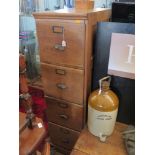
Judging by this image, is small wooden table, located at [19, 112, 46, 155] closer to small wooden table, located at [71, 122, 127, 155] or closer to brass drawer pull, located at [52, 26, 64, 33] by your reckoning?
small wooden table, located at [71, 122, 127, 155]

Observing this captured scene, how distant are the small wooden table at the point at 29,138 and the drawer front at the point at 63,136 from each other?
537 millimetres

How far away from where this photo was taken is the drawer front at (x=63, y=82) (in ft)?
3.71

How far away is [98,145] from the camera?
3.47ft

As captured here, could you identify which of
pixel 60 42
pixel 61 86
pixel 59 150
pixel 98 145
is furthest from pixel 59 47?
pixel 59 150

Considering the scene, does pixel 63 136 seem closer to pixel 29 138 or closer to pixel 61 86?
pixel 61 86

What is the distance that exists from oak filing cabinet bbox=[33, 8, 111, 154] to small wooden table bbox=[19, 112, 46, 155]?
1.32 feet

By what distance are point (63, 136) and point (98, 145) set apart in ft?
1.27

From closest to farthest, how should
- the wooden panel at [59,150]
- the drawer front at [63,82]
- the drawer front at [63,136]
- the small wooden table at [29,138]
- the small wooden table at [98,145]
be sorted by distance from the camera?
the small wooden table at [29,138] < the small wooden table at [98,145] < the drawer front at [63,82] < the drawer front at [63,136] < the wooden panel at [59,150]

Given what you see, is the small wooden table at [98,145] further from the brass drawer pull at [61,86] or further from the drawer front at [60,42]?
the drawer front at [60,42]

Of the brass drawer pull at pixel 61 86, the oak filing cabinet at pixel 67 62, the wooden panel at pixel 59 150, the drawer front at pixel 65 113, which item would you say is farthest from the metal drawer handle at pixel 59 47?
the wooden panel at pixel 59 150

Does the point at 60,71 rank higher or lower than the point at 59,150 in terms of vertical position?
higher

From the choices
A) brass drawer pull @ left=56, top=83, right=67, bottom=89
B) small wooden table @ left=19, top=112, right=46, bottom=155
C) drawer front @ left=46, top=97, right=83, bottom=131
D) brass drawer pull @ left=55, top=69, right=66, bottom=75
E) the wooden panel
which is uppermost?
brass drawer pull @ left=55, top=69, right=66, bottom=75

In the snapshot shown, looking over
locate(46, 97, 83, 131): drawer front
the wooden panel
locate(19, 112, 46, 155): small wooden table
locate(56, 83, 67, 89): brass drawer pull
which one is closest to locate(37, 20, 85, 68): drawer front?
locate(56, 83, 67, 89): brass drawer pull

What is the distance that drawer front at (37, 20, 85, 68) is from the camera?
1028 mm
